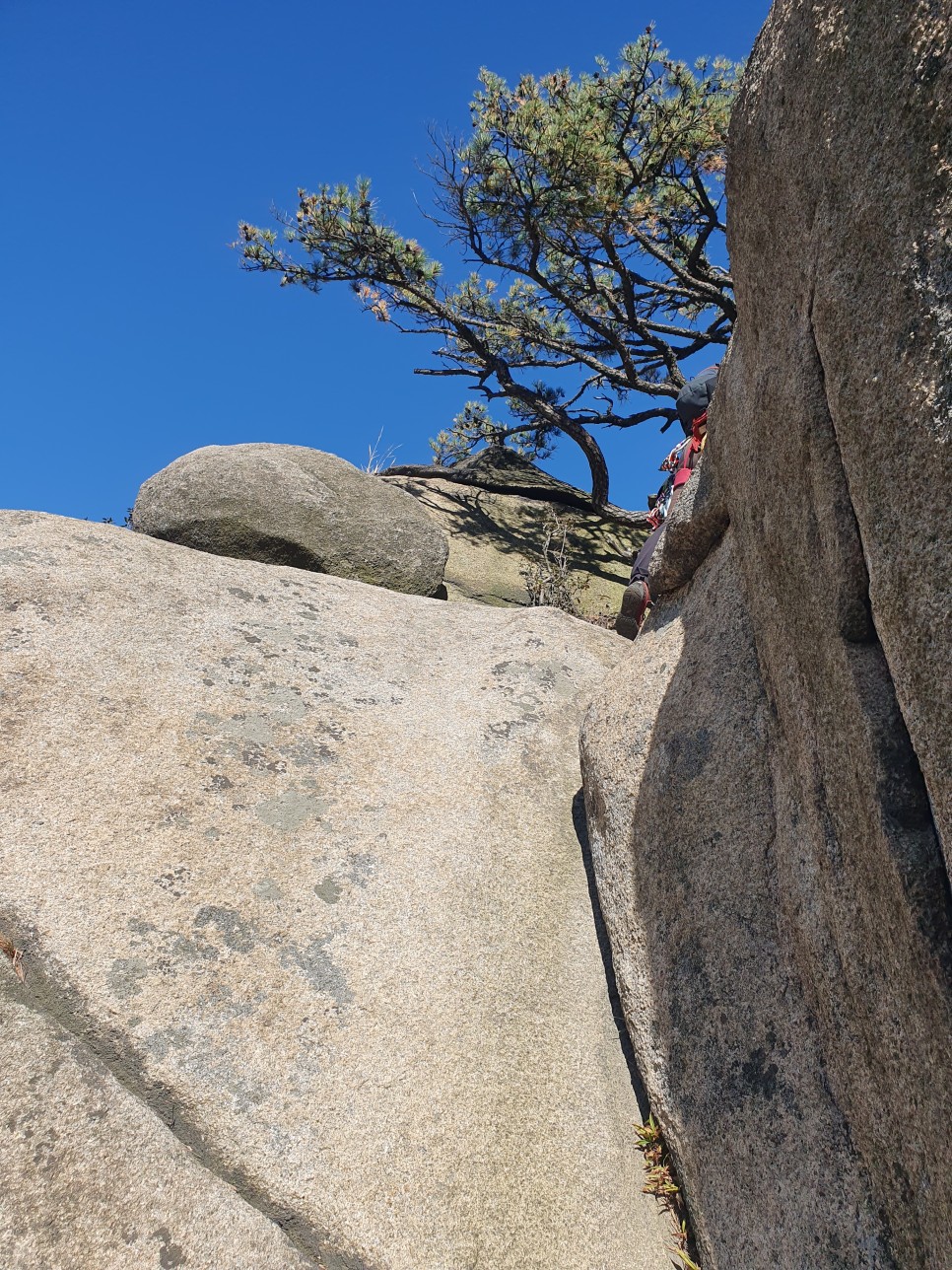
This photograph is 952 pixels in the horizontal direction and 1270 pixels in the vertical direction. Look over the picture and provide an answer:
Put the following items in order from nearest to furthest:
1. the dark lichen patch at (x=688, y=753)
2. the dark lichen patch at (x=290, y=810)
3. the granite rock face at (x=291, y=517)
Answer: the dark lichen patch at (x=688, y=753) < the dark lichen patch at (x=290, y=810) < the granite rock face at (x=291, y=517)

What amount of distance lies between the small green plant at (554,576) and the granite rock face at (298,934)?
5246mm

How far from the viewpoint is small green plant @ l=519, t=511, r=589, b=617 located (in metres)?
11.1

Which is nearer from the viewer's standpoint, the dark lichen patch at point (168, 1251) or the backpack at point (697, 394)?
the dark lichen patch at point (168, 1251)

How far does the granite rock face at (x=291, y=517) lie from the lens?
841 centimetres

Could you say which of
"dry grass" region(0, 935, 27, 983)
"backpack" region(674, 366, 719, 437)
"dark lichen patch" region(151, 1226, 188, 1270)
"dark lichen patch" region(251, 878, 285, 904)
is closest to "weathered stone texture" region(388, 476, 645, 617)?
"backpack" region(674, 366, 719, 437)

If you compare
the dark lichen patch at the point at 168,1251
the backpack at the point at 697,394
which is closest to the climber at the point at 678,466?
the backpack at the point at 697,394

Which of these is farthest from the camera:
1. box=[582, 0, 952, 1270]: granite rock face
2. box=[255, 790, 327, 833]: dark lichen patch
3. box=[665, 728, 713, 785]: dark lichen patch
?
box=[255, 790, 327, 833]: dark lichen patch

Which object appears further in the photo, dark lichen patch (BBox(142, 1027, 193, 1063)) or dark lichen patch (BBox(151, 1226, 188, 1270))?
dark lichen patch (BBox(142, 1027, 193, 1063))

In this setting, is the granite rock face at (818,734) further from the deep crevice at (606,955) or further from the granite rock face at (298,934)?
the granite rock face at (298,934)

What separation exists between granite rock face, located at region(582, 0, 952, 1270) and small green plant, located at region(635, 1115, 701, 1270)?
120mm

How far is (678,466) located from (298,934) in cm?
418

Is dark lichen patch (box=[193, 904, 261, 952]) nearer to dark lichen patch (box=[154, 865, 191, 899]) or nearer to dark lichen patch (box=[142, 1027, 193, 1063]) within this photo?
dark lichen patch (box=[154, 865, 191, 899])

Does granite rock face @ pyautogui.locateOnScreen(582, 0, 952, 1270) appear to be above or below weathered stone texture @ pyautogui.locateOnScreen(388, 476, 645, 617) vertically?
below

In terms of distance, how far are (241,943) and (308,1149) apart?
88cm
